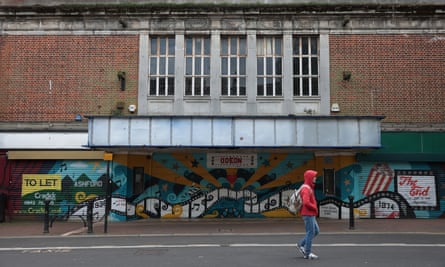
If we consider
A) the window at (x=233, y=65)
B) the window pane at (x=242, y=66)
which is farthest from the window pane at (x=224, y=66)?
the window pane at (x=242, y=66)

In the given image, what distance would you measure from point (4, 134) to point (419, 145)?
52.6 feet

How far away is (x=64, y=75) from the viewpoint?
720 inches

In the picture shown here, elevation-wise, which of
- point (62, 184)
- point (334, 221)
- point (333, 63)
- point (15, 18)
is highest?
point (15, 18)

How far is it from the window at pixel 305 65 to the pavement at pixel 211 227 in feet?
16.7

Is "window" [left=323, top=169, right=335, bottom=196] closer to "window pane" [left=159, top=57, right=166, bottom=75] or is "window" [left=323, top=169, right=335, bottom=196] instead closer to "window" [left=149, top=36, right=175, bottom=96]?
"window" [left=149, top=36, right=175, bottom=96]

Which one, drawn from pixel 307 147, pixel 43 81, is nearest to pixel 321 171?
pixel 307 147

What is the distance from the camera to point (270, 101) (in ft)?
59.0

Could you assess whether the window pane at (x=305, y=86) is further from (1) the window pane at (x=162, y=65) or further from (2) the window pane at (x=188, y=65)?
(1) the window pane at (x=162, y=65)

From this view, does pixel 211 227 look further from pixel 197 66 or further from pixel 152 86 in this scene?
pixel 197 66

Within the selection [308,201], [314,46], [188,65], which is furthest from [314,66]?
[308,201]

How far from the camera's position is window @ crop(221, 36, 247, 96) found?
18188 millimetres

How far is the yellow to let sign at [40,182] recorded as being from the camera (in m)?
17.9

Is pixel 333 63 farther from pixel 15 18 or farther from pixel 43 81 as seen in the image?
pixel 15 18

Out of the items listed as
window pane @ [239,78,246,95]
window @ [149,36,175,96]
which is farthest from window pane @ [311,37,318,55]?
window @ [149,36,175,96]
